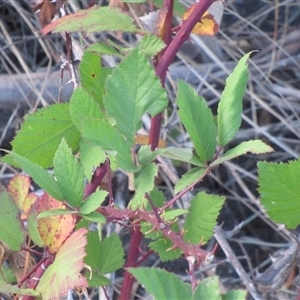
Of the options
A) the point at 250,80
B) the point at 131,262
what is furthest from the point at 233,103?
the point at 250,80

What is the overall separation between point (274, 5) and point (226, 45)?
0.64 ft

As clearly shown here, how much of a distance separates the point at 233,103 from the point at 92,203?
164mm

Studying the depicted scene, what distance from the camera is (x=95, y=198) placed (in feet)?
1.72

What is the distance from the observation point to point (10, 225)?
577 millimetres

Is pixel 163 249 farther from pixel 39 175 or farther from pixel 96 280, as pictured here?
pixel 39 175

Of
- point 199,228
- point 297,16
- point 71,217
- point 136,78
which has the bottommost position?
point 297,16

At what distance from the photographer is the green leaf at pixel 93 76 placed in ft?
2.12

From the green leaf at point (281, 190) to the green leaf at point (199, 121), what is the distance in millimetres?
69

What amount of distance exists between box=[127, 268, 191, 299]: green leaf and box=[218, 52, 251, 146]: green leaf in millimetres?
178

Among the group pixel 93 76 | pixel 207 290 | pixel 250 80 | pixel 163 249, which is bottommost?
pixel 250 80

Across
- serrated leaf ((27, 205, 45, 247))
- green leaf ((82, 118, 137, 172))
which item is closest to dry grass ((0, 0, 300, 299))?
serrated leaf ((27, 205, 45, 247))

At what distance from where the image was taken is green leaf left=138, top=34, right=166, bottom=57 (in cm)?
65

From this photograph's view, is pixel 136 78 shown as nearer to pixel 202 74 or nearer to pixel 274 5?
pixel 202 74

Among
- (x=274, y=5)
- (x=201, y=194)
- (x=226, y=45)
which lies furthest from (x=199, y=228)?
(x=274, y=5)
